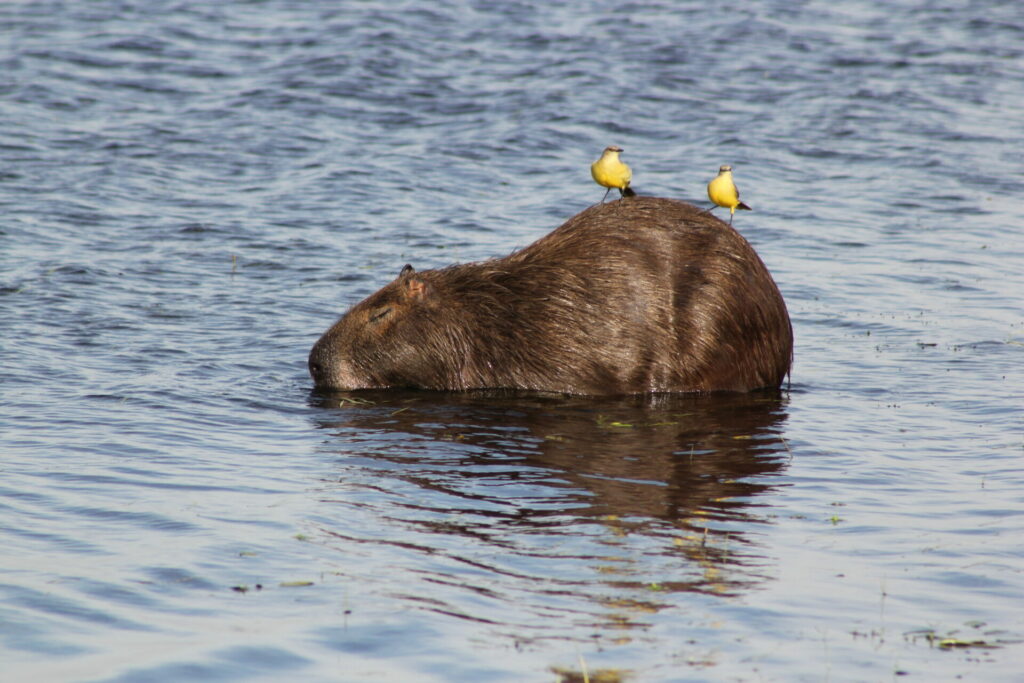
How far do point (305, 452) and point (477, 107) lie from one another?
10.5 metres

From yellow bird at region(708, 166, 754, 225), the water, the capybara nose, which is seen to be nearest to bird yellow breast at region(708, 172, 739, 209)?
yellow bird at region(708, 166, 754, 225)

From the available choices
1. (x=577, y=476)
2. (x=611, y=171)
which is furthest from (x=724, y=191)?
(x=577, y=476)

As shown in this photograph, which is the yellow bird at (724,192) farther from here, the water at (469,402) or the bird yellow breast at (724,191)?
the water at (469,402)

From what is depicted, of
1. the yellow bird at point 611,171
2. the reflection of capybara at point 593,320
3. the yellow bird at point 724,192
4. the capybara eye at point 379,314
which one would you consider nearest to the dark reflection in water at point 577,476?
the reflection of capybara at point 593,320

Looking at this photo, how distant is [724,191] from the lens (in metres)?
9.27

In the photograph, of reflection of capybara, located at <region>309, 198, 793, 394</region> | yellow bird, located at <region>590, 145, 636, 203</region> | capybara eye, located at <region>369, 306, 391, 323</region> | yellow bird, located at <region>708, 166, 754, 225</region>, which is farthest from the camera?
yellow bird, located at <region>590, 145, 636, 203</region>

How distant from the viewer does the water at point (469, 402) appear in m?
4.45

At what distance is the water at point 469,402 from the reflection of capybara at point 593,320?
0.23 meters

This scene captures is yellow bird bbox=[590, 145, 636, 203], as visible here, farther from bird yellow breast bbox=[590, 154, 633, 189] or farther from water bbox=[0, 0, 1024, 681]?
water bbox=[0, 0, 1024, 681]

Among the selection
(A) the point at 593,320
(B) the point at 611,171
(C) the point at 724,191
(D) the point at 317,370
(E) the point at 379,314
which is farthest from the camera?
(B) the point at 611,171

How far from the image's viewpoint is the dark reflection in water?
5.11 metres

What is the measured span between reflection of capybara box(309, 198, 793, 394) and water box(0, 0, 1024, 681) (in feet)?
0.75

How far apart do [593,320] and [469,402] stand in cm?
87

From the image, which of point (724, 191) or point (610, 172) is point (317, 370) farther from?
point (724, 191)
